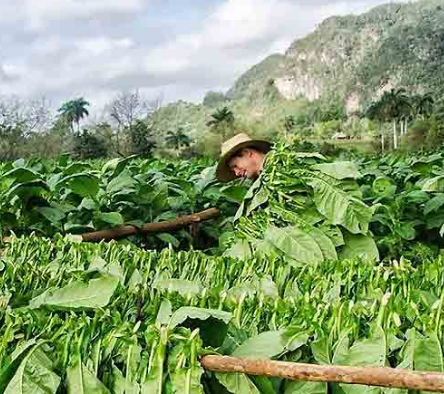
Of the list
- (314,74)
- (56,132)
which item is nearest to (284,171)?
(56,132)

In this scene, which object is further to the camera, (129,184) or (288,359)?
(129,184)

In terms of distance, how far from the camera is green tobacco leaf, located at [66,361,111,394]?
2.97ft

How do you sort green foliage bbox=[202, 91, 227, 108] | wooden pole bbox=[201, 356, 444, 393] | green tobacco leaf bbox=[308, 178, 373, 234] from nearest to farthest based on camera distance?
wooden pole bbox=[201, 356, 444, 393] → green tobacco leaf bbox=[308, 178, 373, 234] → green foliage bbox=[202, 91, 227, 108]

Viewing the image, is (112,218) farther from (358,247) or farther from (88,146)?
(88,146)

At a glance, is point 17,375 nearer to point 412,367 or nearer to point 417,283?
point 412,367

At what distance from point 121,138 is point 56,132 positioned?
3.81 meters

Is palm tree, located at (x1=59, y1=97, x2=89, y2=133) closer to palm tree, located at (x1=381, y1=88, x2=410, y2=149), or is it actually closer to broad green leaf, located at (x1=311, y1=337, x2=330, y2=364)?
palm tree, located at (x1=381, y1=88, x2=410, y2=149)

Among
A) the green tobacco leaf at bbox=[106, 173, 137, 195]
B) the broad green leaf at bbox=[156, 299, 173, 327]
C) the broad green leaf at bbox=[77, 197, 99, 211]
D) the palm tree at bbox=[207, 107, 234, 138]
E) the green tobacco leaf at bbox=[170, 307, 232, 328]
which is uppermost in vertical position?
the palm tree at bbox=[207, 107, 234, 138]

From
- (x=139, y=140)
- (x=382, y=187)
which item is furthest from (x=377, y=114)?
(x=382, y=187)

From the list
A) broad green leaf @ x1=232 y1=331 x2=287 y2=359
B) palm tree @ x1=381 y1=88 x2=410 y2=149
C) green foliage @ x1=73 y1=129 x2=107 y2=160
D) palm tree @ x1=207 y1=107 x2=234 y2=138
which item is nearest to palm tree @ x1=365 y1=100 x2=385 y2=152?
palm tree @ x1=381 y1=88 x2=410 y2=149

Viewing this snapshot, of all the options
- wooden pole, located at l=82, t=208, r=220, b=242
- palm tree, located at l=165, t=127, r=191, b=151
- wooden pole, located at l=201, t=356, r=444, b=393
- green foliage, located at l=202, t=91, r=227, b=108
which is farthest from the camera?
green foliage, located at l=202, t=91, r=227, b=108

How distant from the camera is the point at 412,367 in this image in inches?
36.6

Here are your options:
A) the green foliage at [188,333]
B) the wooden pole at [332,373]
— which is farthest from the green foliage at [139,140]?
→ the wooden pole at [332,373]

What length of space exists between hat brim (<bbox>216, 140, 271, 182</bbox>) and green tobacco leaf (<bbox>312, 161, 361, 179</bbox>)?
620 mm
